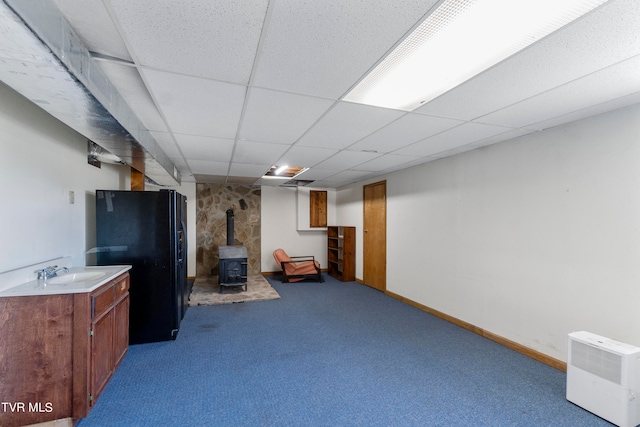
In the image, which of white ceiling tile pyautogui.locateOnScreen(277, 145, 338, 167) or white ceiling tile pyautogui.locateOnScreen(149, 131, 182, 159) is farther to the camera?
white ceiling tile pyautogui.locateOnScreen(277, 145, 338, 167)

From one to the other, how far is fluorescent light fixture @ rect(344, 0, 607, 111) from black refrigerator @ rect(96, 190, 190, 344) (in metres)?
2.54

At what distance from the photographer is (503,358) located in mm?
2887

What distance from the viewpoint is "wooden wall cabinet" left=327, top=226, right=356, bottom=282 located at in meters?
6.49

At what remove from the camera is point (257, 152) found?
3660mm

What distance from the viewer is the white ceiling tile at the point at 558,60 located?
130cm

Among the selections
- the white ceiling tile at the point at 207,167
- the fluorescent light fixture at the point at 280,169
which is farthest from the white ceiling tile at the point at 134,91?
the fluorescent light fixture at the point at 280,169

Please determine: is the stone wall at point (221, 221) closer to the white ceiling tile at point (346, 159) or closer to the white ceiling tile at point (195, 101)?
the white ceiling tile at point (346, 159)

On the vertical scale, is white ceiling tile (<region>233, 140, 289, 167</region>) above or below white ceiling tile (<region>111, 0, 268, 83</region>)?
below

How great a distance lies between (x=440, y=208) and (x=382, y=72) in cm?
284

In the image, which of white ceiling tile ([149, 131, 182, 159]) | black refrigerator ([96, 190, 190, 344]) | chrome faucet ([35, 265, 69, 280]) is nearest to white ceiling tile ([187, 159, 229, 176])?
white ceiling tile ([149, 131, 182, 159])

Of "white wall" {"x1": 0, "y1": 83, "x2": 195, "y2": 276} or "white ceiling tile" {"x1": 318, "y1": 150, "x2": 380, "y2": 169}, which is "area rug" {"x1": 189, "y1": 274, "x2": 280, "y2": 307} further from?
"white ceiling tile" {"x1": 318, "y1": 150, "x2": 380, "y2": 169}

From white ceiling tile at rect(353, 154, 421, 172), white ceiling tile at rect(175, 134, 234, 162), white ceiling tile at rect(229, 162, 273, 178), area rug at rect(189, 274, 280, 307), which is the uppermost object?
white ceiling tile at rect(175, 134, 234, 162)

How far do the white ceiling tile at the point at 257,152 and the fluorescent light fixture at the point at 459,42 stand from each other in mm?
1528

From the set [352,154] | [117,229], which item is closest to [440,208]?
[352,154]
